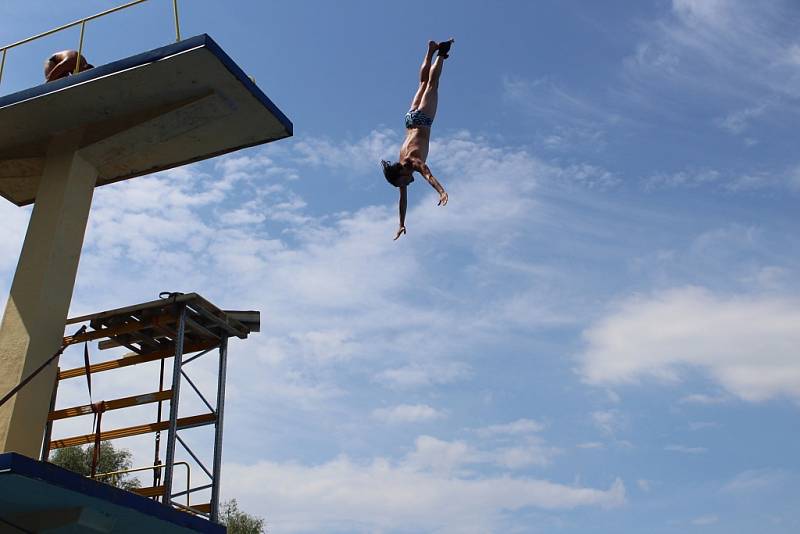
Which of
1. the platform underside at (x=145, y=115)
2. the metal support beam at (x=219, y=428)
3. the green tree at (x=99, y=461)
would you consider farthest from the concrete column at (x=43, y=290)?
the green tree at (x=99, y=461)

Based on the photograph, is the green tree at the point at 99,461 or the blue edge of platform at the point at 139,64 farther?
the green tree at the point at 99,461

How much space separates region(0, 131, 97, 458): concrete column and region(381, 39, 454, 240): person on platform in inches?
186

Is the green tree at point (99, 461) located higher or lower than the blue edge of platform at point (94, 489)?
higher

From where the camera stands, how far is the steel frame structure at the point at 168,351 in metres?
12.5

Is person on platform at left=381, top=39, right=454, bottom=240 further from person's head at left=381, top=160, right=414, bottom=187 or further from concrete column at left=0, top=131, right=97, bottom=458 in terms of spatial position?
concrete column at left=0, top=131, right=97, bottom=458

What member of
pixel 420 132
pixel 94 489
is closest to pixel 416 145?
pixel 420 132

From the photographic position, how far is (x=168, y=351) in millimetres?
13766

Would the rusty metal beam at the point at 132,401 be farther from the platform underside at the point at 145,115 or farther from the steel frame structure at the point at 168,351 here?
the platform underside at the point at 145,115

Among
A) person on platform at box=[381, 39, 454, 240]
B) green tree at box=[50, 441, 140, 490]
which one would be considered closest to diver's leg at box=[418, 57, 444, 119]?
person on platform at box=[381, 39, 454, 240]

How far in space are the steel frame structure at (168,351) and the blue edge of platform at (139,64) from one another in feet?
11.2

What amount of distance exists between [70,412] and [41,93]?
5.01 metres

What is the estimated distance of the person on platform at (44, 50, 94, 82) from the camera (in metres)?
12.8

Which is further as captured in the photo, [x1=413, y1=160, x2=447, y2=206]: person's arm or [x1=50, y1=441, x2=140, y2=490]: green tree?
[x1=50, y1=441, x2=140, y2=490]: green tree

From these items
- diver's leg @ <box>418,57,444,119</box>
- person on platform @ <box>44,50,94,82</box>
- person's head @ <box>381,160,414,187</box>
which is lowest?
person's head @ <box>381,160,414,187</box>
